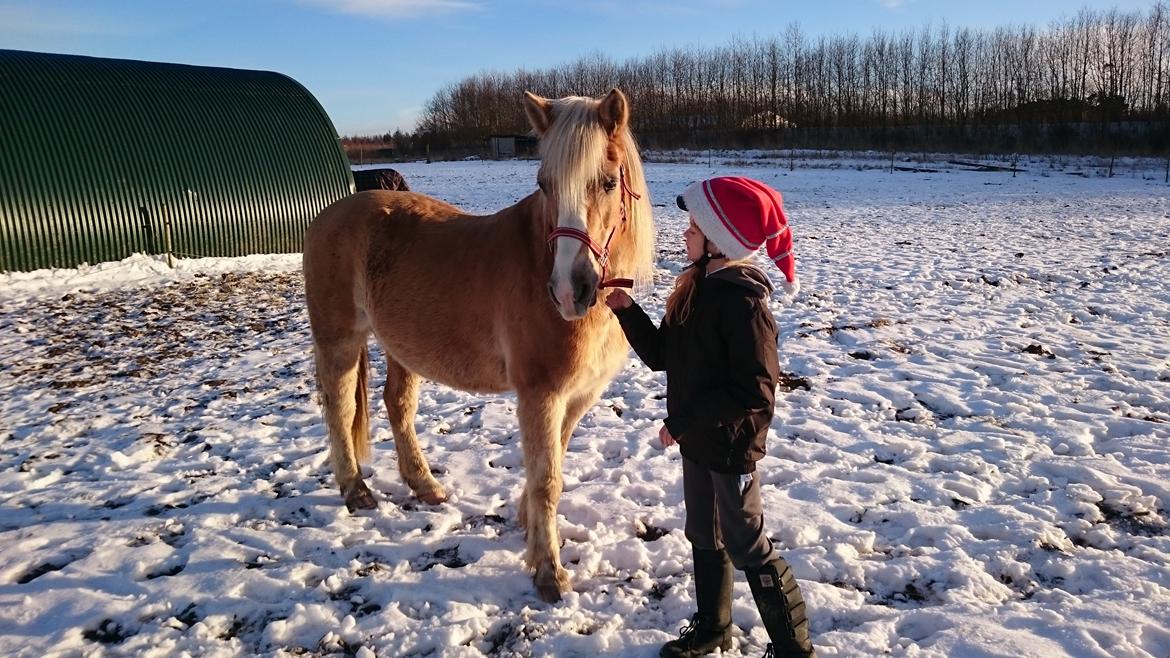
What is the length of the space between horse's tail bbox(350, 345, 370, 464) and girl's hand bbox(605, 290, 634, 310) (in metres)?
2.03

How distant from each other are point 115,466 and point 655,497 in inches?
134

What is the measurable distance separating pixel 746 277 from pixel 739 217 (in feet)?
0.68

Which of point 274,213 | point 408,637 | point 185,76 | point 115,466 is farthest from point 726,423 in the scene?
point 185,76

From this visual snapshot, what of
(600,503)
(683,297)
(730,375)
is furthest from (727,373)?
(600,503)

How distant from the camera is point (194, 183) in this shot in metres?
11.8

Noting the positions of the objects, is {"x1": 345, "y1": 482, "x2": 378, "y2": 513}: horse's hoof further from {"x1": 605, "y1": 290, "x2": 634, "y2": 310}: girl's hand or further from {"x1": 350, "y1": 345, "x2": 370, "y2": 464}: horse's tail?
{"x1": 605, "y1": 290, "x2": 634, "y2": 310}: girl's hand

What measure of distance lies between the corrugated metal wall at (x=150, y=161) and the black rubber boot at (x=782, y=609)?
1210 centimetres

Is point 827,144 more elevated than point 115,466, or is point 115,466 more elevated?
point 827,144

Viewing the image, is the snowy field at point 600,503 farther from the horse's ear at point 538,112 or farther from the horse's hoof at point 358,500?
the horse's ear at point 538,112

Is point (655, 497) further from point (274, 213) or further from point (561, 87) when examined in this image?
point (561, 87)

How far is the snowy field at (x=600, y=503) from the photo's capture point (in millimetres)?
2711

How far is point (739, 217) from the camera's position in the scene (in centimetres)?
224

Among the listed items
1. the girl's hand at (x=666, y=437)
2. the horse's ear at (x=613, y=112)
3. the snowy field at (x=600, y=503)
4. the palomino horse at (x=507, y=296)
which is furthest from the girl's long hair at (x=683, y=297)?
the snowy field at (x=600, y=503)

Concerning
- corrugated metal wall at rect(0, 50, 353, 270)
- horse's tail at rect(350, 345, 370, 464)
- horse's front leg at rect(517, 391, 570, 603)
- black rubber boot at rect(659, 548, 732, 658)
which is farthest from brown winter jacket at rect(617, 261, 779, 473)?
corrugated metal wall at rect(0, 50, 353, 270)
